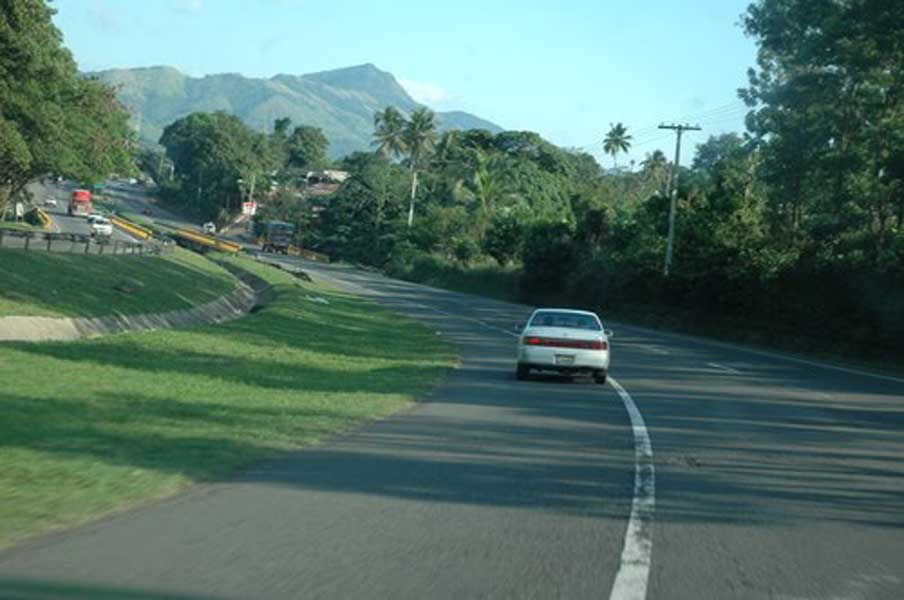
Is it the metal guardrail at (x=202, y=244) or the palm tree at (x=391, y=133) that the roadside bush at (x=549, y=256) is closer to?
the metal guardrail at (x=202, y=244)

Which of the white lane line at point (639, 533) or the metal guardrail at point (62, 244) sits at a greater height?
the metal guardrail at point (62, 244)

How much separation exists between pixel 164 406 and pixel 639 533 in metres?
8.56

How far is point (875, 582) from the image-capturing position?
829cm

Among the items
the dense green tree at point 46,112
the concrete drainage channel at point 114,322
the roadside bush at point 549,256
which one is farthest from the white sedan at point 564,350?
the roadside bush at point 549,256

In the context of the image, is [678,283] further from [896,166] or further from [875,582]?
[875,582]

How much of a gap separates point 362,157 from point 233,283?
79.8 metres

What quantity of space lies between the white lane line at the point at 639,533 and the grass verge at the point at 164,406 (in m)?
4.02

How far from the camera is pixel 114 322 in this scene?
35.1 m

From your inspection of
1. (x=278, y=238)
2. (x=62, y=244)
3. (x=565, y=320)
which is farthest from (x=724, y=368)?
(x=278, y=238)

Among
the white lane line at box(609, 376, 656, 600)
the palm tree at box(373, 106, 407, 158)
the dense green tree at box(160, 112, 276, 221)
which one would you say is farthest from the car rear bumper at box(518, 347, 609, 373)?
the dense green tree at box(160, 112, 276, 221)

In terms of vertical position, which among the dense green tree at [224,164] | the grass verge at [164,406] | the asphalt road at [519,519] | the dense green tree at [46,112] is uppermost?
the dense green tree at [224,164]

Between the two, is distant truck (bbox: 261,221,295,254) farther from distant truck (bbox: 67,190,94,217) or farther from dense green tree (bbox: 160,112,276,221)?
dense green tree (bbox: 160,112,276,221)

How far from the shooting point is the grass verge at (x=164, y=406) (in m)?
10.4

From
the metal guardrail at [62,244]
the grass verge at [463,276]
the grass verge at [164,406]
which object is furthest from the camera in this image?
the grass verge at [463,276]
